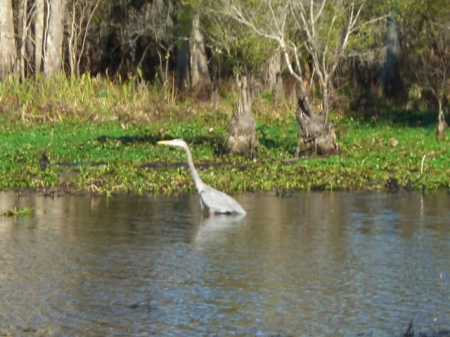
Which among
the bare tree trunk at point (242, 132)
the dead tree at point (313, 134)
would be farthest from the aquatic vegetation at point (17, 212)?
the dead tree at point (313, 134)

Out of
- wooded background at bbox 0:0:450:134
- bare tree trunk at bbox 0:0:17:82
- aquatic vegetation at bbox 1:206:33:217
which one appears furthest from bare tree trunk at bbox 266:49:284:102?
aquatic vegetation at bbox 1:206:33:217

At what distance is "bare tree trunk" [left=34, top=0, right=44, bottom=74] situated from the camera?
30809 millimetres

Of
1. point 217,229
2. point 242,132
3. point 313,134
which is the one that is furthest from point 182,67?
point 217,229

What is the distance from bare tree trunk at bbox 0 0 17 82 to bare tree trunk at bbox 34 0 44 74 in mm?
714

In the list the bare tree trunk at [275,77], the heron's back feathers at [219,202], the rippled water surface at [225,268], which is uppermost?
the bare tree trunk at [275,77]

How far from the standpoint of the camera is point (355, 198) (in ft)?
46.4

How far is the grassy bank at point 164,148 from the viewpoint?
15.3 m

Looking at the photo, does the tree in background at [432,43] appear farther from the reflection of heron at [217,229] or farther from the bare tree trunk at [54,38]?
the bare tree trunk at [54,38]

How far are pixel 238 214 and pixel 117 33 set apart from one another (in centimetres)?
2453

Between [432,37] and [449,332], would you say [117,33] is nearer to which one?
[432,37]

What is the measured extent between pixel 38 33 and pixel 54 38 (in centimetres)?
105

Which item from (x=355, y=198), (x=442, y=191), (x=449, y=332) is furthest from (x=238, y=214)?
(x=449, y=332)

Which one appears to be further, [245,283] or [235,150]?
[235,150]

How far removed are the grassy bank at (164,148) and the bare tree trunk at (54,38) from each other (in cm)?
248
